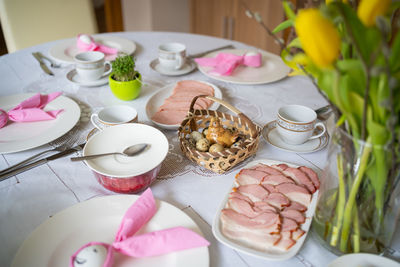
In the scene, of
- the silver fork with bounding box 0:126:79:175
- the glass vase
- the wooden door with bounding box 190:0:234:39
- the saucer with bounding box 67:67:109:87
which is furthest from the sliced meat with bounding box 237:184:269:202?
the wooden door with bounding box 190:0:234:39

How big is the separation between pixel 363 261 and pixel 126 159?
1.59ft

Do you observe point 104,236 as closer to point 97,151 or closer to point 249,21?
point 97,151

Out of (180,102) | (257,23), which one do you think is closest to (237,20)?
(257,23)

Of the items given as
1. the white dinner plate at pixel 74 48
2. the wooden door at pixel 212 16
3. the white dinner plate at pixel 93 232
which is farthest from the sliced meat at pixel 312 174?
the wooden door at pixel 212 16

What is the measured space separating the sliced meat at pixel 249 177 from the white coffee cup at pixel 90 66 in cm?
68

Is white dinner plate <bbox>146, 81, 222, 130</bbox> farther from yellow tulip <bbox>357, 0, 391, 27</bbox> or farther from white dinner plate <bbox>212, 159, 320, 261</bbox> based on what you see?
yellow tulip <bbox>357, 0, 391, 27</bbox>

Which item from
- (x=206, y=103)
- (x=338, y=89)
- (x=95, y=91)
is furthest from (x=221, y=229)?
(x=95, y=91)

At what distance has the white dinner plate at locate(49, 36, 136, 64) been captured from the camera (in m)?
1.31

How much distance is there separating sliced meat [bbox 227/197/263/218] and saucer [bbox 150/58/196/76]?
0.69 m

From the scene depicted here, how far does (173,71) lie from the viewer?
1256mm

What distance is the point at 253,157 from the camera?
82cm

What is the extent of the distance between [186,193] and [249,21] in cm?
222

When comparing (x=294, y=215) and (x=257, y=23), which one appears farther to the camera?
(x=257, y=23)

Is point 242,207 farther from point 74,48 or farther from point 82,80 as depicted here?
point 74,48
